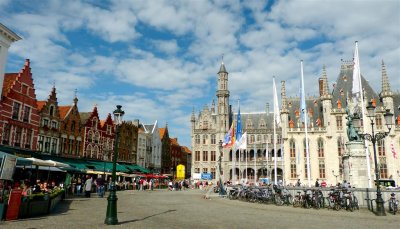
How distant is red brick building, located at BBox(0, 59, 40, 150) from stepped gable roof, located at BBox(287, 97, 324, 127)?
42634 mm

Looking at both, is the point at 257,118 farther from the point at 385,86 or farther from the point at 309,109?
the point at 385,86

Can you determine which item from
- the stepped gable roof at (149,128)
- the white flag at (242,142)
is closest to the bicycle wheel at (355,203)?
the white flag at (242,142)

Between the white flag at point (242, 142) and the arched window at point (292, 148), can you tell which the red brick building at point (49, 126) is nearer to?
the white flag at point (242, 142)

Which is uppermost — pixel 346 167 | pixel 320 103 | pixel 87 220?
pixel 320 103

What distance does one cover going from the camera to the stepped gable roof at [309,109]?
5718 cm

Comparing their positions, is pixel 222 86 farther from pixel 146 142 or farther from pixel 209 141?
pixel 146 142

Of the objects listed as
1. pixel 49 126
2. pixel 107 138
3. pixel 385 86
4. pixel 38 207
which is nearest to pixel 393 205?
pixel 38 207

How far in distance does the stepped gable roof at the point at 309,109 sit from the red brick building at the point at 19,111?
42634 millimetres

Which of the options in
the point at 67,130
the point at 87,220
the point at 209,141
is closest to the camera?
the point at 87,220

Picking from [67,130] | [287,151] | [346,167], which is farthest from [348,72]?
[67,130]

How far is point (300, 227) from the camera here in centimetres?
1170

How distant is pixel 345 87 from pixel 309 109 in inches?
286

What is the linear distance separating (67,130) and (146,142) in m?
28.1

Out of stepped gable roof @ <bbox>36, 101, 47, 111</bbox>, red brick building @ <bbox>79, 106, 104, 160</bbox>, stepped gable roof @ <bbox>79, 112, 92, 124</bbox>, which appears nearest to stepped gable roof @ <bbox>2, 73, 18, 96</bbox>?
stepped gable roof @ <bbox>36, 101, 47, 111</bbox>
